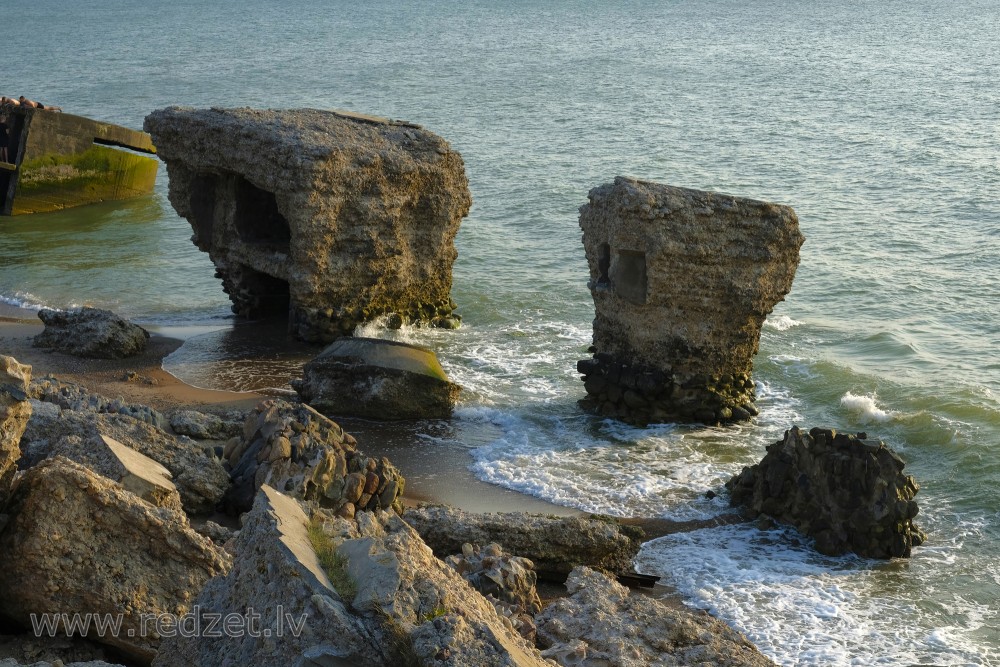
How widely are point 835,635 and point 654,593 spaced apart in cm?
148

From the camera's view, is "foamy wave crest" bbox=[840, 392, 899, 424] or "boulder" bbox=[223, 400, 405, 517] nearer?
"boulder" bbox=[223, 400, 405, 517]

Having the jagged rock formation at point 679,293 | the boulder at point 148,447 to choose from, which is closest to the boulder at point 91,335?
the jagged rock formation at point 679,293

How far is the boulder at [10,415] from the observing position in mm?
6316

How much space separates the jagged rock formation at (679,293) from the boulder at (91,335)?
6.31 m

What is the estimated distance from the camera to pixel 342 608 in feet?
16.5

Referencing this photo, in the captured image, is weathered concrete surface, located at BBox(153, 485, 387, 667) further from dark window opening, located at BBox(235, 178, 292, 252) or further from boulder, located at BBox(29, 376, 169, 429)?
dark window opening, located at BBox(235, 178, 292, 252)

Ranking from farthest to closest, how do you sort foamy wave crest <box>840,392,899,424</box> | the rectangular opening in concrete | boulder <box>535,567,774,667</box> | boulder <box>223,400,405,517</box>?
1. foamy wave crest <box>840,392,899,424</box>
2. the rectangular opening in concrete
3. boulder <box>223,400,405,517</box>
4. boulder <box>535,567,774,667</box>

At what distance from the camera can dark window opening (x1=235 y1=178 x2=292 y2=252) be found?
1772cm

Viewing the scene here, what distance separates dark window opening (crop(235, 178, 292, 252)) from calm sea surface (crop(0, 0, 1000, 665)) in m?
1.72

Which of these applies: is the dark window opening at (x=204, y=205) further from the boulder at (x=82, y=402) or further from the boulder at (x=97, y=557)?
the boulder at (x=97, y=557)

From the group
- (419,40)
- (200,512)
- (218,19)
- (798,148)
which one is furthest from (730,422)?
(218,19)

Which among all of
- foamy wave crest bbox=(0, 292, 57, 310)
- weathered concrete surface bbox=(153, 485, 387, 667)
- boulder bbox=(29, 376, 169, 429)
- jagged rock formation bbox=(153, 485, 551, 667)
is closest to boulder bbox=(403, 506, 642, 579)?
boulder bbox=(29, 376, 169, 429)

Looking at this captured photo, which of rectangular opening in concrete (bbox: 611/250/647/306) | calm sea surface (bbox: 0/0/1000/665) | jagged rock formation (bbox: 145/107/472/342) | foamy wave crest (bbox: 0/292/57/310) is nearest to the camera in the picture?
calm sea surface (bbox: 0/0/1000/665)

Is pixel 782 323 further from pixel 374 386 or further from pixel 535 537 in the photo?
pixel 535 537
